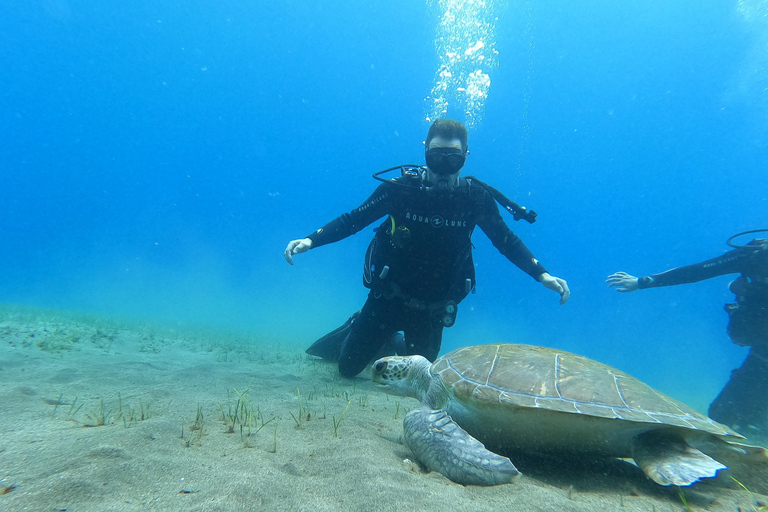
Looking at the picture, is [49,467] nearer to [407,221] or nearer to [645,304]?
[407,221]

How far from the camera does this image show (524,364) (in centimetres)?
254

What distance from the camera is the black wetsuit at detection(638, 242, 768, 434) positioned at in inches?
207

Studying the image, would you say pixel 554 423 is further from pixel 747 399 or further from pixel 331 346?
pixel 747 399

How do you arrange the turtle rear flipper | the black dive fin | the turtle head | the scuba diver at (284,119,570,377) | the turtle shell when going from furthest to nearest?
the black dive fin < the scuba diver at (284,119,570,377) < the turtle head < the turtle shell < the turtle rear flipper

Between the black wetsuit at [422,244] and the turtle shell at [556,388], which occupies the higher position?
the black wetsuit at [422,244]

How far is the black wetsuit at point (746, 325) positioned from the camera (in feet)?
17.3

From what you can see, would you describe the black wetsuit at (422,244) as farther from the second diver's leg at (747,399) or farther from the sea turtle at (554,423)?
the second diver's leg at (747,399)

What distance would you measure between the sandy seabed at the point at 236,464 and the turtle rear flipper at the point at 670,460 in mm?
115

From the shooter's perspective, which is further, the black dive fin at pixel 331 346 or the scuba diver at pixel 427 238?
the black dive fin at pixel 331 346

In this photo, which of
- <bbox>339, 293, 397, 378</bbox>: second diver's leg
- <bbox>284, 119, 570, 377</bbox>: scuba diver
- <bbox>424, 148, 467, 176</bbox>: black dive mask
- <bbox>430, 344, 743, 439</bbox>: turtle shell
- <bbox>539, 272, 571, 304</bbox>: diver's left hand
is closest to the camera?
<bbox>430, 344, 743, 439</bbox>: turtle shell

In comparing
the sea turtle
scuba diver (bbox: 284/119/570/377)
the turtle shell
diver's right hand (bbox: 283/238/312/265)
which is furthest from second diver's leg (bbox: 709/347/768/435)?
diver's right hand (bbox: 283/238/312/265)

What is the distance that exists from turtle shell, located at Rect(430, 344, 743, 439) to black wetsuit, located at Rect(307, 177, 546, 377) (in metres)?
2.00

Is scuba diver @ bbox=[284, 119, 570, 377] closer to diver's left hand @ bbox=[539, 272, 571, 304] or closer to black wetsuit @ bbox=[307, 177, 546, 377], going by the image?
black wetsuit @ bbox=[307, 177, 546, 377]

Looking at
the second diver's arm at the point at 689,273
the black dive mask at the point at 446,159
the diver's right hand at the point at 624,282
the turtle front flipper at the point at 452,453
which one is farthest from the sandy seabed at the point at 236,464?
the second diver's arm at the point at 689,273
